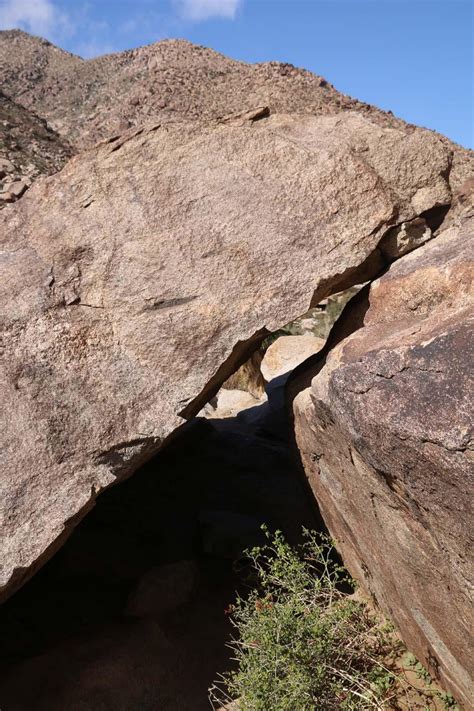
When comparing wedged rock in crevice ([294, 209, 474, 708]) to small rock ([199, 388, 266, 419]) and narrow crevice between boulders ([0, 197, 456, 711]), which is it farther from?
small rock ([199, 388, 266, 419])

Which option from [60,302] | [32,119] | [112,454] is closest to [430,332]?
[112,454]

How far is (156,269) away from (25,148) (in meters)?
14.0

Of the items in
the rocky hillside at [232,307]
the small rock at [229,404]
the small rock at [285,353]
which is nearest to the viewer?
the rocky hillside at [232,307]

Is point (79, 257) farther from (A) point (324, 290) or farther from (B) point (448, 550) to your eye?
(B) point (448, 550)

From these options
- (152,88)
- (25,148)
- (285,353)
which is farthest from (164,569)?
(152,88)

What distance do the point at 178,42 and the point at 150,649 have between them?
4074cm

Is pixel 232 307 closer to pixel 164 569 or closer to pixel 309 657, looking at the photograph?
pixel 309 657

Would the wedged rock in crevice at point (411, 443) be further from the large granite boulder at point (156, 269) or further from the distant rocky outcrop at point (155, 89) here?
the distant rocky outcrop at point (155, 89)

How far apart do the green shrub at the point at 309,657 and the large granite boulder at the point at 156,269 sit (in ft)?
3.66

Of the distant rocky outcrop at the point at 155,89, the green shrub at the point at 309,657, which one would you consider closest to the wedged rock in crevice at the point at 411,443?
the green shrub at the point at 309,657

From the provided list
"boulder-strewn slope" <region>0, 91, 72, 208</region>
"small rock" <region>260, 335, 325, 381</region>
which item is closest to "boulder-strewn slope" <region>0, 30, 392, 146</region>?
"boulder-strewn slope" <region>0, 91, 72, 208</region>

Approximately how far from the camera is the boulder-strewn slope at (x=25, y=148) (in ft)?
43.0

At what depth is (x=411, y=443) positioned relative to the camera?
110 inches

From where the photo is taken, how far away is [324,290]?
3959 mm
